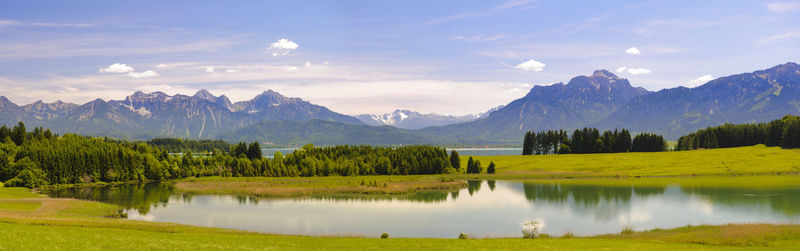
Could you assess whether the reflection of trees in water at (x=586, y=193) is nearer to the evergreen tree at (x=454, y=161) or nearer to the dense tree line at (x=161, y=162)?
the dense tree line at (x=161, y=162)

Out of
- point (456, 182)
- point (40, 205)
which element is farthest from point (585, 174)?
point (40, 205)

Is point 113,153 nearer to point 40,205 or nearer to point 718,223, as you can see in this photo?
point 40,205

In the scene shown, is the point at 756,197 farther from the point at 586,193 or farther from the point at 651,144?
the point at 651,144

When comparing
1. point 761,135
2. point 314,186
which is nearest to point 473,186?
point 314,186

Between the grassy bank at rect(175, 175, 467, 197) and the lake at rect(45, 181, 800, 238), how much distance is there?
8.51 meters

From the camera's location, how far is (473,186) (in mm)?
125188

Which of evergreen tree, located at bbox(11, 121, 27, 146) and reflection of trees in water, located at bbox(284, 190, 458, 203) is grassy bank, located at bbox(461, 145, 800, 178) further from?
evergreen tree, located at bbox(11, 121, 27, 146)

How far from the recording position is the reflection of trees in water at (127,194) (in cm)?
9300

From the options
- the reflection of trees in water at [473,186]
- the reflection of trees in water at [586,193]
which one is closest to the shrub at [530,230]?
the reflection of trees in water at [586,193]

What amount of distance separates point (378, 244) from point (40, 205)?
64.3 m

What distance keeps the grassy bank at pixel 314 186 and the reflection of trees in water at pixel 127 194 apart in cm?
675

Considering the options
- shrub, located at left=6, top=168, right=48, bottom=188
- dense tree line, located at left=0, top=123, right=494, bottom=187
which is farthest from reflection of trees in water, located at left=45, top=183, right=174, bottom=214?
dense tree line, located at left=0, top=123, right=494, bottom=187

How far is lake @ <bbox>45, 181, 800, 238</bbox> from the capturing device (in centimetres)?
6412

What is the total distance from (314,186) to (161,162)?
60073 mm
